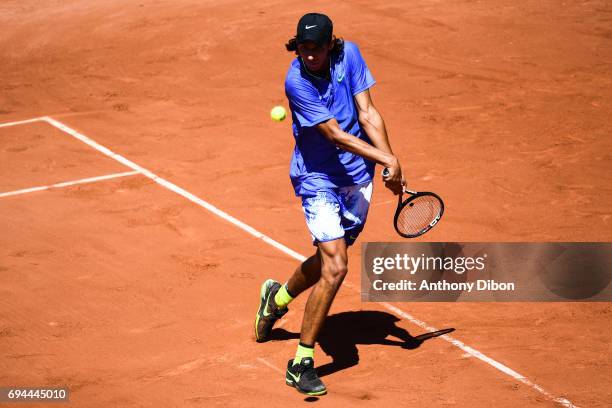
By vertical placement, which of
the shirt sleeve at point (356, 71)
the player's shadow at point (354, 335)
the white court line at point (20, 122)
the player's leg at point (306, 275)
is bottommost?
the player's shadow at point (354, 335)

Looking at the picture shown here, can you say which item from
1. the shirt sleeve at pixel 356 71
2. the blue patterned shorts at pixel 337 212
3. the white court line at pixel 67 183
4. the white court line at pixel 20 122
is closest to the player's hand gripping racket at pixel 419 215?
the blue patterned shorts at pixel 337 212

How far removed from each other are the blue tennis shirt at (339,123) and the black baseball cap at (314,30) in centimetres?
28

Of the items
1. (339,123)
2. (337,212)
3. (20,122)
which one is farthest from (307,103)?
(20,122)

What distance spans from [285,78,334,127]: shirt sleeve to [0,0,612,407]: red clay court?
1828 mm

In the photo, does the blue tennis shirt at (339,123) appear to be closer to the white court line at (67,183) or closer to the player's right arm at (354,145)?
the player's right arm at (354,145)

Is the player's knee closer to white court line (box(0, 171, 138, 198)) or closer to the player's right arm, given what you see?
the player's right arm

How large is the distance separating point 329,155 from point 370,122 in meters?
0.37

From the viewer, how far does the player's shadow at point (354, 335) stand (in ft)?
21.7

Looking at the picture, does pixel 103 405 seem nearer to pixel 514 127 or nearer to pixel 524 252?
pixel 524 252

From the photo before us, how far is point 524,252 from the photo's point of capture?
8133 mm

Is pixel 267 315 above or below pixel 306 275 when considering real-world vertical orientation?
below

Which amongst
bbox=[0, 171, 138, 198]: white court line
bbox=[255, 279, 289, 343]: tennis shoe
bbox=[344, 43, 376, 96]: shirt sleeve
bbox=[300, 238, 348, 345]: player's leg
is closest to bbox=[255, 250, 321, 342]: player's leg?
bbox=[255, 279, 289, 343]: tennis shoe

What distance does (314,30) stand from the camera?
5.75 meters

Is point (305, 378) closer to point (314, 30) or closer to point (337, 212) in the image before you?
point (337, 212)
